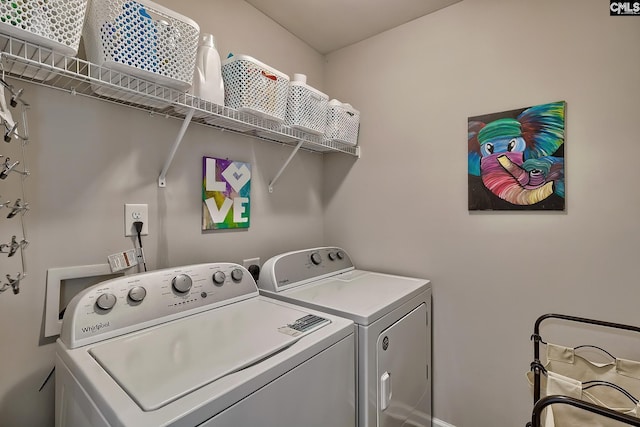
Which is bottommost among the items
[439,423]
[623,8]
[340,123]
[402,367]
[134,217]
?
[439,423]

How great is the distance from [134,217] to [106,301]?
0.40 metres

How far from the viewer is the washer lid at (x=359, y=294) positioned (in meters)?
1.17

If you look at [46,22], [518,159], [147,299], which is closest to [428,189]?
[518,159]

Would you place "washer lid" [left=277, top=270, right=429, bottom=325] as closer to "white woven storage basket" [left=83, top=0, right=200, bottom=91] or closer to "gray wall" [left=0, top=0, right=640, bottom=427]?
"gray wall" [left=0, top=0, right=640, bottom=427]

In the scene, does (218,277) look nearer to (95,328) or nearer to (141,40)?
(95,328)

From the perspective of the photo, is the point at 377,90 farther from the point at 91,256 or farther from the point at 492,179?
the point at 91,256

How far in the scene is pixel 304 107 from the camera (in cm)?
156

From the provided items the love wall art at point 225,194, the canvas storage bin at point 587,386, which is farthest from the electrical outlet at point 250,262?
the canvas storage bin at point 587,386

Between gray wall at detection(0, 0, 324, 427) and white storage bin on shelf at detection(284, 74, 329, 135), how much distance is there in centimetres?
33

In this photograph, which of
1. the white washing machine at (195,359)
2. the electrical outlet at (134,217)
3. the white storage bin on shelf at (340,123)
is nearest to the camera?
the white washing machine at (195,359)

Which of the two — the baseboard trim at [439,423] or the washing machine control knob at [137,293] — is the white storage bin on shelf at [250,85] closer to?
the washing machine control knob at [137,293]

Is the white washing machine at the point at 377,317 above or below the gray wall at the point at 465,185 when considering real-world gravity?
below

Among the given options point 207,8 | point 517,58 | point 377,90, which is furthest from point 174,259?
point 517,58

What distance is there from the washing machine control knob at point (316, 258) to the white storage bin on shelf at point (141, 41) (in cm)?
104
